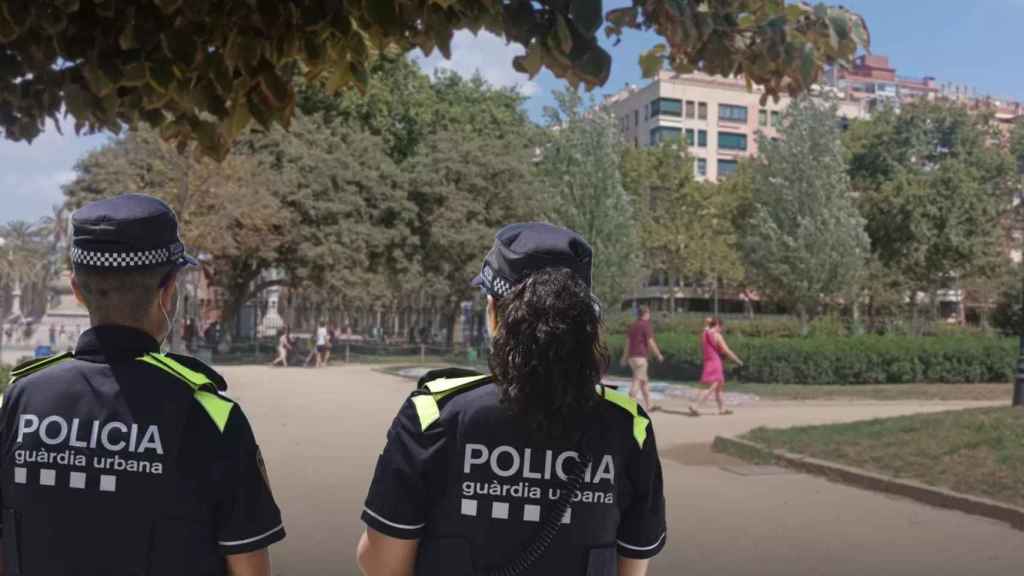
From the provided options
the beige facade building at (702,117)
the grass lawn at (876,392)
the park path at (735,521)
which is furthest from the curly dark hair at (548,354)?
the beige facade building at (702,117)

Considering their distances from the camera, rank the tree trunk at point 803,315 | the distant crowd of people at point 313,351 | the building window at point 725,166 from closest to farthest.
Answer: the tree trunk at point 803,315, the distant crowd of people at point 313,351, the building window at point 725,166

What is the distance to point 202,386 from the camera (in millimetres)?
2168

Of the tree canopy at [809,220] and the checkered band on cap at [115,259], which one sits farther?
the tree canopy at [809,220]

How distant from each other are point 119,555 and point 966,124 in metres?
49.2

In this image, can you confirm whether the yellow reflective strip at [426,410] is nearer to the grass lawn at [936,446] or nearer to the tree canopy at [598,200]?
the grass lawn at [936,446]

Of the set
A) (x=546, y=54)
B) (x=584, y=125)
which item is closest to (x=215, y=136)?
(x=546, y=54)

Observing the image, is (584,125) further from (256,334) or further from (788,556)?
(788,556)

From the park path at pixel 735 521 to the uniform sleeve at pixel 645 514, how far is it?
14.1ft

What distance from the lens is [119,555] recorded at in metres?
2.09

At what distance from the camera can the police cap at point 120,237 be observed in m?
2.24

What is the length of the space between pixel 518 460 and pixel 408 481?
0.25 m

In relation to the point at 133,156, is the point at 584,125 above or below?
above

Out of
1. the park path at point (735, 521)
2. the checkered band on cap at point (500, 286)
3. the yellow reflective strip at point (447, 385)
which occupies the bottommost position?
the park path at point (735, 521)

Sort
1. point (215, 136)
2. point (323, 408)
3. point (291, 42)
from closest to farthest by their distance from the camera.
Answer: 1. point (291, 42)
2. point (215, 136)
3. point (323, 408)
